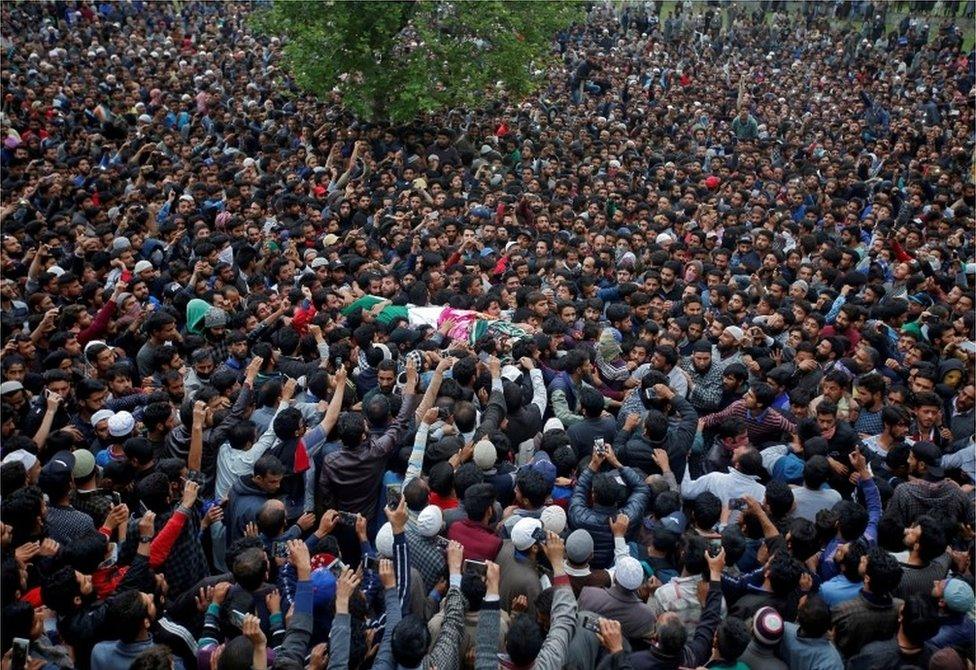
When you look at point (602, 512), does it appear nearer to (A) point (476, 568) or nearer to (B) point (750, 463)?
(A) point (476, 568)

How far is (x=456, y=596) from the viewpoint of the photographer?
3410 millimetres

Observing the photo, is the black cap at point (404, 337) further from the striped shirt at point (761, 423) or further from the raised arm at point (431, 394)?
the striped shirt at point (761, 423)

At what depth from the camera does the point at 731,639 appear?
3057 mm

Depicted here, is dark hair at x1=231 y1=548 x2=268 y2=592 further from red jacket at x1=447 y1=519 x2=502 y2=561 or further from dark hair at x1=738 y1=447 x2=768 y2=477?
dark hair at x1=738 y1=447 x2=768 y2=477

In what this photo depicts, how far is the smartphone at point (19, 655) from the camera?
2969 mm

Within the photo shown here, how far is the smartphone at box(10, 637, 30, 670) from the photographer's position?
2.97m

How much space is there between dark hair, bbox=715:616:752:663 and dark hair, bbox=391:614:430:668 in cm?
124

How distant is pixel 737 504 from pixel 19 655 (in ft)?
11.9

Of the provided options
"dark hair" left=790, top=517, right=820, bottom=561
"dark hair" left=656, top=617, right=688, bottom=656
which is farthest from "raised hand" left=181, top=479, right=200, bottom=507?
"dark hair" left=790, top=517, right=820, bottom=561

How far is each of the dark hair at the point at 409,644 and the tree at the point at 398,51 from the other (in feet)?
36.8

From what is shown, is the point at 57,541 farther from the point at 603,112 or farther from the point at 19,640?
the point at 603,112

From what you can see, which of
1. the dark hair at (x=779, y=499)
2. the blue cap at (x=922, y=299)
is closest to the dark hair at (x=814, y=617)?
the dark hair at (x=779, y=499)

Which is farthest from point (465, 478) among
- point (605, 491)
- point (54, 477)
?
point (54, 477)

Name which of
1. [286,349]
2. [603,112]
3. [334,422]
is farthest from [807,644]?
[603,112]
